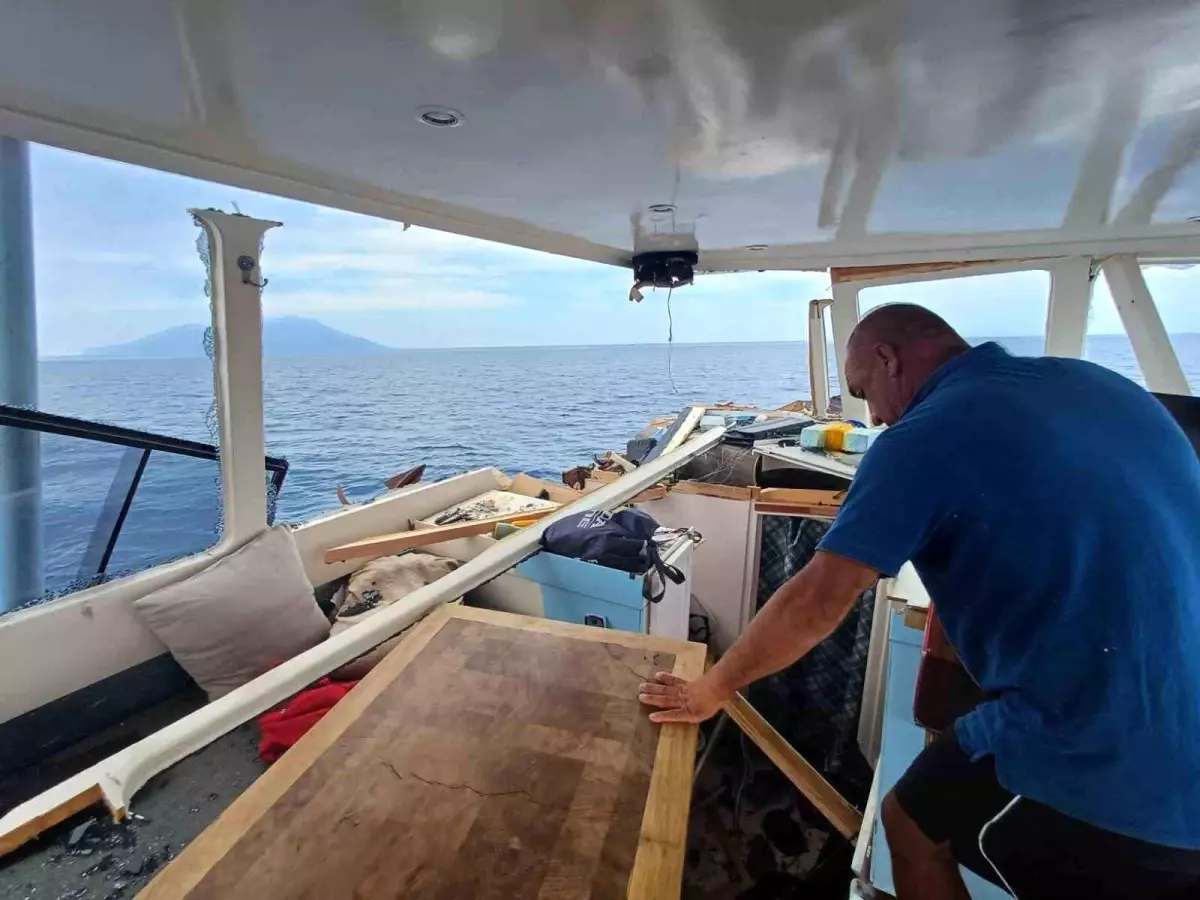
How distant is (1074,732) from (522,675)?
2.97 ft

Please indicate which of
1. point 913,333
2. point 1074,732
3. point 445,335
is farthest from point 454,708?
point 445,335

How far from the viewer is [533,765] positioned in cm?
96

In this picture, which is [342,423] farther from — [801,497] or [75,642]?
[801,497]

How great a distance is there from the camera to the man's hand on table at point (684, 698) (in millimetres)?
1050

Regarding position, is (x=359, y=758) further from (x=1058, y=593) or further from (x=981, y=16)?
(x=981, y=16)

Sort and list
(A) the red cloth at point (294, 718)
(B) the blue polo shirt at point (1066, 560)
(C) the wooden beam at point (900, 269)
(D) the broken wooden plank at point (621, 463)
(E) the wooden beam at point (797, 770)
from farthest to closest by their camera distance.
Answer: (D) the broken wooden plank at point (621, 463) → (C) the wooden beam at point (900, 269) → (E) the wooden beam at point (797, 770) → (A) the red cloth at point (294, 718) → (B) the blue polo shirt at point (1066, 560)

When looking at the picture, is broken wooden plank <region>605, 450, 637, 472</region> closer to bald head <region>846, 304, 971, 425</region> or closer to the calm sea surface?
the calm sea surface

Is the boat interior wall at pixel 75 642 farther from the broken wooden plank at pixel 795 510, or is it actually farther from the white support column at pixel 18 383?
the broken wooden plank at pixel 795 510

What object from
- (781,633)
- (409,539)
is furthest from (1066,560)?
(409,539)

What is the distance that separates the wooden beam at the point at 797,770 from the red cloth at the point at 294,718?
126cm

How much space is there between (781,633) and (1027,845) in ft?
1.64

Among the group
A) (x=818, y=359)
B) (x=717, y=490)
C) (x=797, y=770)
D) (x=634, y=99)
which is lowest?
(x=797, y=770)

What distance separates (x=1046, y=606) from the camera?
904 mm

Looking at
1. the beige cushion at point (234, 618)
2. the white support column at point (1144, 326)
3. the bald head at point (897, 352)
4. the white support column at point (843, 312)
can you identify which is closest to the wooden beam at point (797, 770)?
the bald head at point (897, 352)
